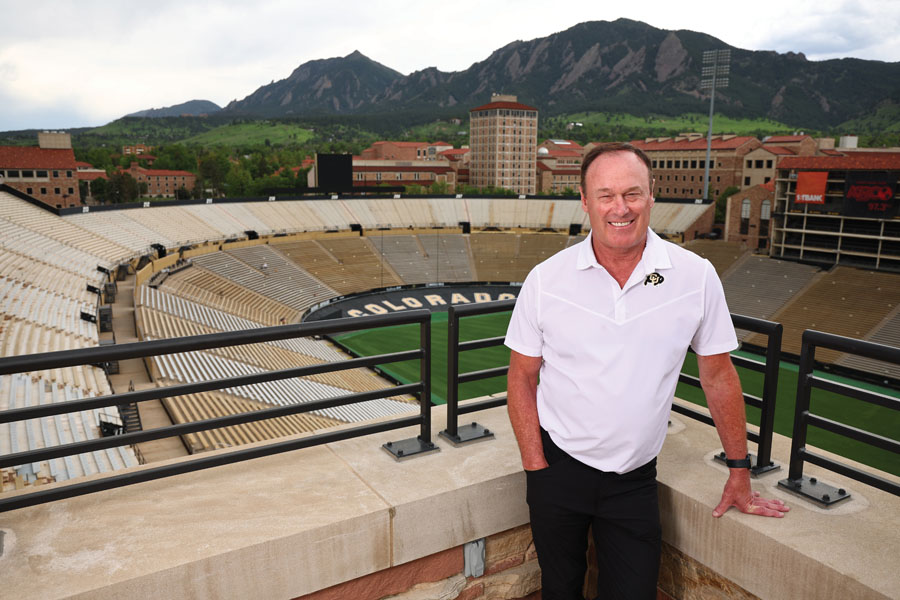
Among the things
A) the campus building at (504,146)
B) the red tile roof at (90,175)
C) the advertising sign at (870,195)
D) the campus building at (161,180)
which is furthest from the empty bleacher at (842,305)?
the campus building at (161,180)

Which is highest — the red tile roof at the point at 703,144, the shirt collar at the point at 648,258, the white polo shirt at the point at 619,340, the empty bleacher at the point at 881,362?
the red tile roof at the point at 703,144

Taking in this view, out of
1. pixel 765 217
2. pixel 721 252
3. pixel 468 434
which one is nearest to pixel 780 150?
pixel 765 217

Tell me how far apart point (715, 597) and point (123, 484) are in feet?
8.14

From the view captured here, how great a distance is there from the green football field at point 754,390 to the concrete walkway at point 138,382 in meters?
8.23

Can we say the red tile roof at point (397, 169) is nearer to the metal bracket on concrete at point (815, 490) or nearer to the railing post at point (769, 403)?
the railing post at point (769, 403)

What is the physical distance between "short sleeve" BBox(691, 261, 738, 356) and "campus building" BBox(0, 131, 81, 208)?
71263 mm

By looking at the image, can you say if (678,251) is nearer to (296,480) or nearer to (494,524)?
(494,524)

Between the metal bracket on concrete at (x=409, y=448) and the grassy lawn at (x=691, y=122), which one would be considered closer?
the metal bracket on concrete at (x=409, y=448)

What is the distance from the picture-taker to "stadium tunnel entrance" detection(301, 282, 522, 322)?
3666 centimetres

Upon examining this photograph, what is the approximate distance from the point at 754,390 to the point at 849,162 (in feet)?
67.0

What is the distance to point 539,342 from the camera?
2.56 metres

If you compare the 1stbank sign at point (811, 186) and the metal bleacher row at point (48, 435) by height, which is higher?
the 1stbank sign at point (811, 186)

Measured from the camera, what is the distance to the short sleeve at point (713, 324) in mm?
2477

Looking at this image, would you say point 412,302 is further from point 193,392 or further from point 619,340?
point 619,340
